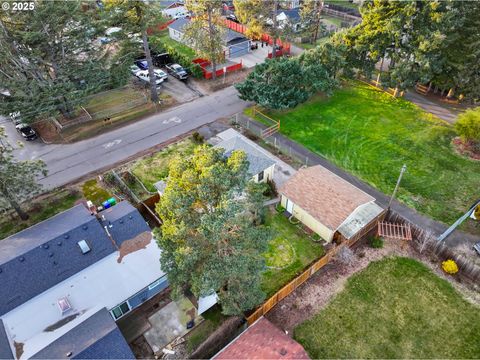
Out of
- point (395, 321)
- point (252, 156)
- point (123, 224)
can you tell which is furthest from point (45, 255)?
point (395, 321)

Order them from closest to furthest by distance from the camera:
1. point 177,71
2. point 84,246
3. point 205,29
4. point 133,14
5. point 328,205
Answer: point 84,246 → point 328,205 → point 133,14 → point 205,29 → point 177,71

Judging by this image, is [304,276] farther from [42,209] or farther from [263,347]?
[42,209]

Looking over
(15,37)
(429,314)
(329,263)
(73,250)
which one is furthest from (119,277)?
(15,37)

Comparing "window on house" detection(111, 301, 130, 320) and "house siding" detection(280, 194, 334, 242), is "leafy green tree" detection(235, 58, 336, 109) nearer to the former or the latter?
"house siding" detection(280, 194, 334, 242)

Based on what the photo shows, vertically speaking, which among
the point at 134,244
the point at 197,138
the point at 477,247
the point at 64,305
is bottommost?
Result: the point at 477,247

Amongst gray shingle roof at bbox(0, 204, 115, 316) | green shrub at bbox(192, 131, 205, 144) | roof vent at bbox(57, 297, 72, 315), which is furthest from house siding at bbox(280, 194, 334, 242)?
roof vent at bbox(57, 297, 72, 315)

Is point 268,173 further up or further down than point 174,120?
further up
